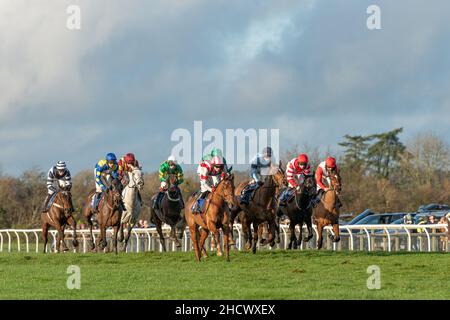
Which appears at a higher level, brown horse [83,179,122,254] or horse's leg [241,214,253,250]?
brown horse [83,179,122,254]

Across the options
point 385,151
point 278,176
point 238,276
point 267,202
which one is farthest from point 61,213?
point 385,151

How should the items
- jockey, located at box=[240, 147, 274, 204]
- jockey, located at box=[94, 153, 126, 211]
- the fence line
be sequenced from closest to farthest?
jockey, located at box=[240, 147, 274, 204], jockey, located at box=[94, 153, 126, 211], the fence line

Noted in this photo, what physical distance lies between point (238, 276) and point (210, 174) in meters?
4.23

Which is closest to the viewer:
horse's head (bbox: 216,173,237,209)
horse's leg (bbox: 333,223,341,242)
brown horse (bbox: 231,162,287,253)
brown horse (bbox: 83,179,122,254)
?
horse's head (bbox: 216,173,237,209)

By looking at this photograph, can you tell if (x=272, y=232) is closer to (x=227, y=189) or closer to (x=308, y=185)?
(x=308, y=185)

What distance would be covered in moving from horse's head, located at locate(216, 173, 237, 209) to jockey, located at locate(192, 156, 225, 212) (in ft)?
1.20

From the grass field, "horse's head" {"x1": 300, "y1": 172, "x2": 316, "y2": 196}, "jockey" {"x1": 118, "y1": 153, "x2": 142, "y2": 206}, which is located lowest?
the grass field

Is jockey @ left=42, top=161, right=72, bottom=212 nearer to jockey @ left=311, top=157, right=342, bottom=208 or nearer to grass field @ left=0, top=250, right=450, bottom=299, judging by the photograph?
grass field @ left=0, top=250, right=450, bottom=299

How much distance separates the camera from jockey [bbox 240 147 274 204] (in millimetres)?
21703

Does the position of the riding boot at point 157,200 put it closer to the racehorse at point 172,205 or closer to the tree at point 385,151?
the racehorse at point 172,205

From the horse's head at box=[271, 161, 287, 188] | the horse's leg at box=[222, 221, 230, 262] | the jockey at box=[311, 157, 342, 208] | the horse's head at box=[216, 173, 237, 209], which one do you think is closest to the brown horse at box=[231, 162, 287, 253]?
the horse's head at box=[271, 161, 287, 188]

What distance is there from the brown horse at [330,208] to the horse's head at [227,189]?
3.47 metres

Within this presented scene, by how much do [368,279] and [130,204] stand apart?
1005cm

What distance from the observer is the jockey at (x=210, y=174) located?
1947 centimetres
